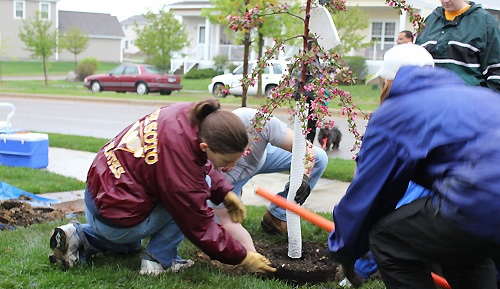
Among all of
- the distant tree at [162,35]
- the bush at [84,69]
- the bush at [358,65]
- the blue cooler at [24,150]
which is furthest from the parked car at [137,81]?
the blue cooler at [24,150]

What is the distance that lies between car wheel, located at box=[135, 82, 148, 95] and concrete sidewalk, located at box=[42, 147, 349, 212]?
1687cm

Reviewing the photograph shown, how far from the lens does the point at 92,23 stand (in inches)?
2616

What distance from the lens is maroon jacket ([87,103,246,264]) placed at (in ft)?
10.7

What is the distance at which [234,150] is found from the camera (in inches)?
128

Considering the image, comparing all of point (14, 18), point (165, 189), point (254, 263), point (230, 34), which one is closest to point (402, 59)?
point (165, 189)

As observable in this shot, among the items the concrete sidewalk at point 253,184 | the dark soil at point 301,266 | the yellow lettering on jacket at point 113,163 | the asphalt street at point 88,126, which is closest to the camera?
the yellow lettering on jacket at point 113,163

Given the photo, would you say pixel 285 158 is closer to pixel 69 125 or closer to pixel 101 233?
pixel 101 233

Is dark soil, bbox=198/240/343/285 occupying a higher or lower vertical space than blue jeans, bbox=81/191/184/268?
lower

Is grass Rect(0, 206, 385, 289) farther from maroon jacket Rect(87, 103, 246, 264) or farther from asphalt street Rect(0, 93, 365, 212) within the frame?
asphalt street Rect(0, 93, 365, 212)

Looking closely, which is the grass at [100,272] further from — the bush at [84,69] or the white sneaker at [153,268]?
the bush at [84,69]

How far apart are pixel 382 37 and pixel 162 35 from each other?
11406 millimetres

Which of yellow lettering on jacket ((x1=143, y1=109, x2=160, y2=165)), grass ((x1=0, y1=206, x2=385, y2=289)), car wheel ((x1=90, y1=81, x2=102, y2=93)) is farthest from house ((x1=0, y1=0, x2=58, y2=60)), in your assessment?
yellow lettering on jacket ((x1=143, y1=109, x2=160, y2=165))

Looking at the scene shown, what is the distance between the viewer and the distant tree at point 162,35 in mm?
32219

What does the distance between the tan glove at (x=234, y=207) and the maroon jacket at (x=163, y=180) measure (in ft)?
1.24
